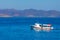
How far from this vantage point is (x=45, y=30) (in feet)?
160

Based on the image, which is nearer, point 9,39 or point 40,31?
point 9,39

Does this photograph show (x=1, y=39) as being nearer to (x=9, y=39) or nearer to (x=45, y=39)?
(x=9, y=39)

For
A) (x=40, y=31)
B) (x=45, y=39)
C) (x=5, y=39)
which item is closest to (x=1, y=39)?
(x=5, y=39)

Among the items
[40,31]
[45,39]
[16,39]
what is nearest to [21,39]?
[16,39]

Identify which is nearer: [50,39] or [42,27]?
[50,39]

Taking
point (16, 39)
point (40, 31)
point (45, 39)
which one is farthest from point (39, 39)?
point (40, 31)

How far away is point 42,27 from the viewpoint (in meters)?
49.8

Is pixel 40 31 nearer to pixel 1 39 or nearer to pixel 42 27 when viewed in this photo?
pixel 42 27

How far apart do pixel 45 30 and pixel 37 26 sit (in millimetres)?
2193

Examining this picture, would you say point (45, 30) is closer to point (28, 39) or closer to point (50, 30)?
point (50, 30)

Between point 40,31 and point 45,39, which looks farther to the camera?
point 40,31

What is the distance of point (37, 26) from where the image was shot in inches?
1978

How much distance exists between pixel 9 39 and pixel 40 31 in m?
12.3

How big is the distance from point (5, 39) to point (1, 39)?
2.26 feet
